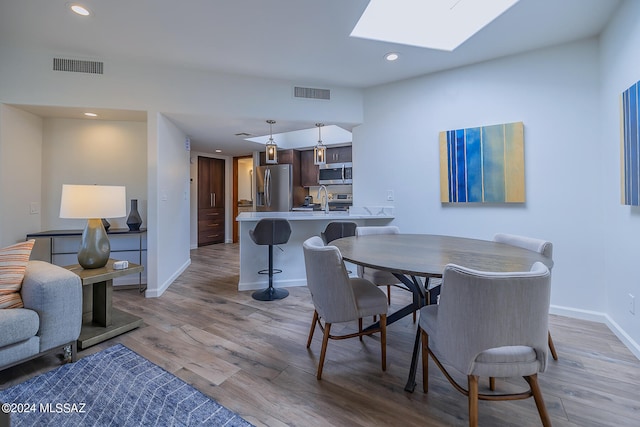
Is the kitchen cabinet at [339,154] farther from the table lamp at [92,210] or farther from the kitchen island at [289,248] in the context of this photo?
the table lamp at [92,210]

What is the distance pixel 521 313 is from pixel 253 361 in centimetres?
157

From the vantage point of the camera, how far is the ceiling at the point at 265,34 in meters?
2.09

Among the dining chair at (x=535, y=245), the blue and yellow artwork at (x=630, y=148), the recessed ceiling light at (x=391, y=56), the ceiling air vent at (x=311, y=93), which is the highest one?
the recessed ceiling light at (x=391, y=56)

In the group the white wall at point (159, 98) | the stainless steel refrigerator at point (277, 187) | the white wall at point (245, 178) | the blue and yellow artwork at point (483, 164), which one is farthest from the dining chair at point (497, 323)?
the white wall at point (245, 178)

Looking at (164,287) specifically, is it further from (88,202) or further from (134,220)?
(88,202)

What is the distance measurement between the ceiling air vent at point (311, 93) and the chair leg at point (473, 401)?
3266 millimetres

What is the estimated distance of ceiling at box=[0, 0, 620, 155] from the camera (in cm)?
209

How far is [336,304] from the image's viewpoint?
5.35 feet

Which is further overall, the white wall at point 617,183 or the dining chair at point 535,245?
the white wall at point 617,183

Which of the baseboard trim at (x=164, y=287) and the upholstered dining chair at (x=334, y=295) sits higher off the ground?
the upholstered dining chair at (x=334, y=295)

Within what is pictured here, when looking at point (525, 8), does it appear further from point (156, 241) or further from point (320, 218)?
point (156, 241)

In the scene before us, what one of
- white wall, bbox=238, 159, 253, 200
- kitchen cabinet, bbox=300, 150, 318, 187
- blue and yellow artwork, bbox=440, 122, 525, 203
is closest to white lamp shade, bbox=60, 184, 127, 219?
blue and yellow artwork, bbox=440, 122, 525, 203

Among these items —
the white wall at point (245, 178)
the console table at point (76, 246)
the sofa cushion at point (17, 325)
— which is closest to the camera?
the sofa cushion at point (17, 325)

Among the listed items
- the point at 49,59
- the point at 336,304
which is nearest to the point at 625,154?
the point at 336,304
